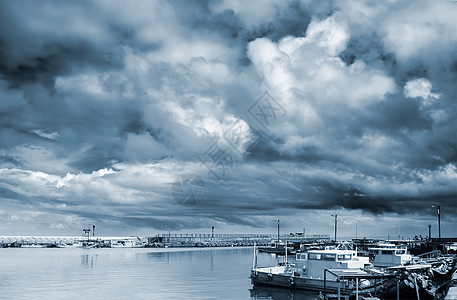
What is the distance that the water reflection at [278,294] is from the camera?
232 ft

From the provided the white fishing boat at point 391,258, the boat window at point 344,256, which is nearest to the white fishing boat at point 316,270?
the boat window at point 344,256

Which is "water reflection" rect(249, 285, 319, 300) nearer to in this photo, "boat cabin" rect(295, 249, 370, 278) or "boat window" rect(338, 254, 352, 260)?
"boat cabin" rect(295, 249, 370, 278)

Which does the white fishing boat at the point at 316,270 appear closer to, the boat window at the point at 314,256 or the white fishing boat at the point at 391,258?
the boat window at the point at 314,256

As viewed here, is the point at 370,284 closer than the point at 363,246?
Yes

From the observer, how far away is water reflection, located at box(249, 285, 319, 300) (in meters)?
70.6

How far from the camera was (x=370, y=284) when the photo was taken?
65562mm

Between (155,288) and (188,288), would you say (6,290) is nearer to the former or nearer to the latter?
(155,288)

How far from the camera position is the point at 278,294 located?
74562 millimetres

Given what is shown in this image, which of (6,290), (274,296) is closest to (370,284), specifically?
(274,296)

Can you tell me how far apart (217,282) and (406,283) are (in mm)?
40512

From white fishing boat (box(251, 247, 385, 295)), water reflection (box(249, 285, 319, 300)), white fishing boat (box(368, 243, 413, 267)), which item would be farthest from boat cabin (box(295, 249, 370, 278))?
white fishing boat (box(368, 243, 413, 267))

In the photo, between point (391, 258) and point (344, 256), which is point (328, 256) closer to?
point (344, 256)

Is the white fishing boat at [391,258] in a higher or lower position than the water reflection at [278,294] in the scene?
higher

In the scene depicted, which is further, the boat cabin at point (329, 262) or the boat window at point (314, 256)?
the boat window at point (314, 256)
